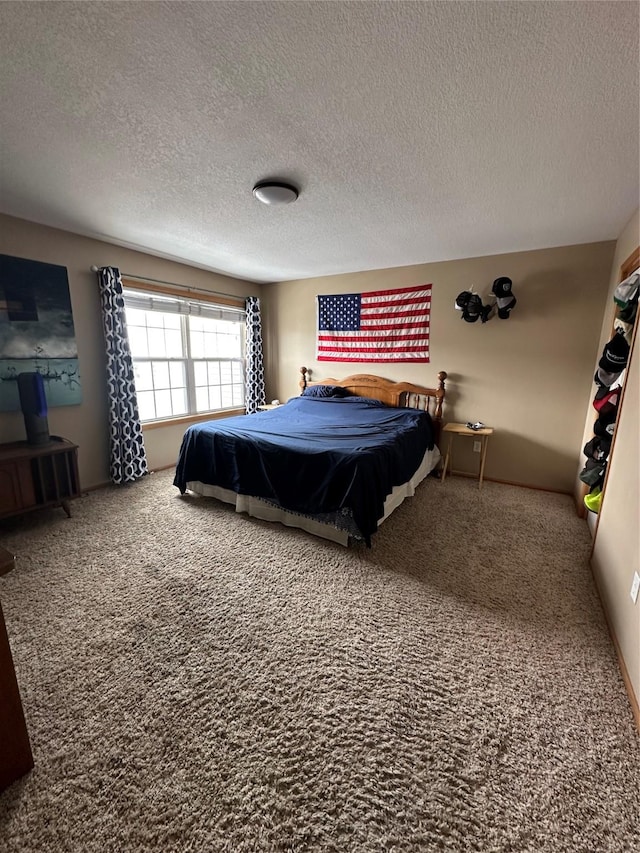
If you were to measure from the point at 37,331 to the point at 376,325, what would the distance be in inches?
136

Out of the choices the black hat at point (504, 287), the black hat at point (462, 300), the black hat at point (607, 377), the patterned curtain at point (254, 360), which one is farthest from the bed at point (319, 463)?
the black hat at point (607, 377)

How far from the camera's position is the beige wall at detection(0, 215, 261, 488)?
283 centimetres

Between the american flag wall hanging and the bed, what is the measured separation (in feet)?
2.09

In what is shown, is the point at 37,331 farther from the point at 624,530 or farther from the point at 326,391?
the point at 624,530

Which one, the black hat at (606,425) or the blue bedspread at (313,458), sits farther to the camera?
the blue bedspread at (313,458)

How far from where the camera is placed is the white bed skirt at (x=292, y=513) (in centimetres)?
257

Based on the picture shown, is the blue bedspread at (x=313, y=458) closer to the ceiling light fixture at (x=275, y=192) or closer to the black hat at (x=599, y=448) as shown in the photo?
the black hat at (x=599, y=448)

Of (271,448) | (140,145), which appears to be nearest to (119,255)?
(140,145)

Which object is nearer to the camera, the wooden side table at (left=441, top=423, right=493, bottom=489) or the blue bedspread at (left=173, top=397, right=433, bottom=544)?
the blue bedspread at (left=173, top=397, right=433, bottom=544)

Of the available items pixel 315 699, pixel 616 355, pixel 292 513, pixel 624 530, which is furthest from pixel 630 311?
pixel 315 699

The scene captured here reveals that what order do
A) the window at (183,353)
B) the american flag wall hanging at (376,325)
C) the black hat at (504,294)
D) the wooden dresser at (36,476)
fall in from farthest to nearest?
the american flag wall hanging at (376,325) < the window at (183,353) < the black hat at (504,294) < the wooden dresser at (36,476)

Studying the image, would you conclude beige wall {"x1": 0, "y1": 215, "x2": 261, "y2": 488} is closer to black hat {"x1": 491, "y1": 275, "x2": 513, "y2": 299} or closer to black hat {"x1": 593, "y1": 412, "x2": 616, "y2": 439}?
black hat {"x1": 491, "y1": 275, "x2": 513, "y2": 299}

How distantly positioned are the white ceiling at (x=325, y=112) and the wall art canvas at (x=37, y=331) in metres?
0.47

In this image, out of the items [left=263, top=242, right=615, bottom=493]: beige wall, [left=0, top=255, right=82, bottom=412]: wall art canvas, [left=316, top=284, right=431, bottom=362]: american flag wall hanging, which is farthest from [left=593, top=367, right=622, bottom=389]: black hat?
[left=0, top=255, right=82, bottom=412]: wall art canvas
